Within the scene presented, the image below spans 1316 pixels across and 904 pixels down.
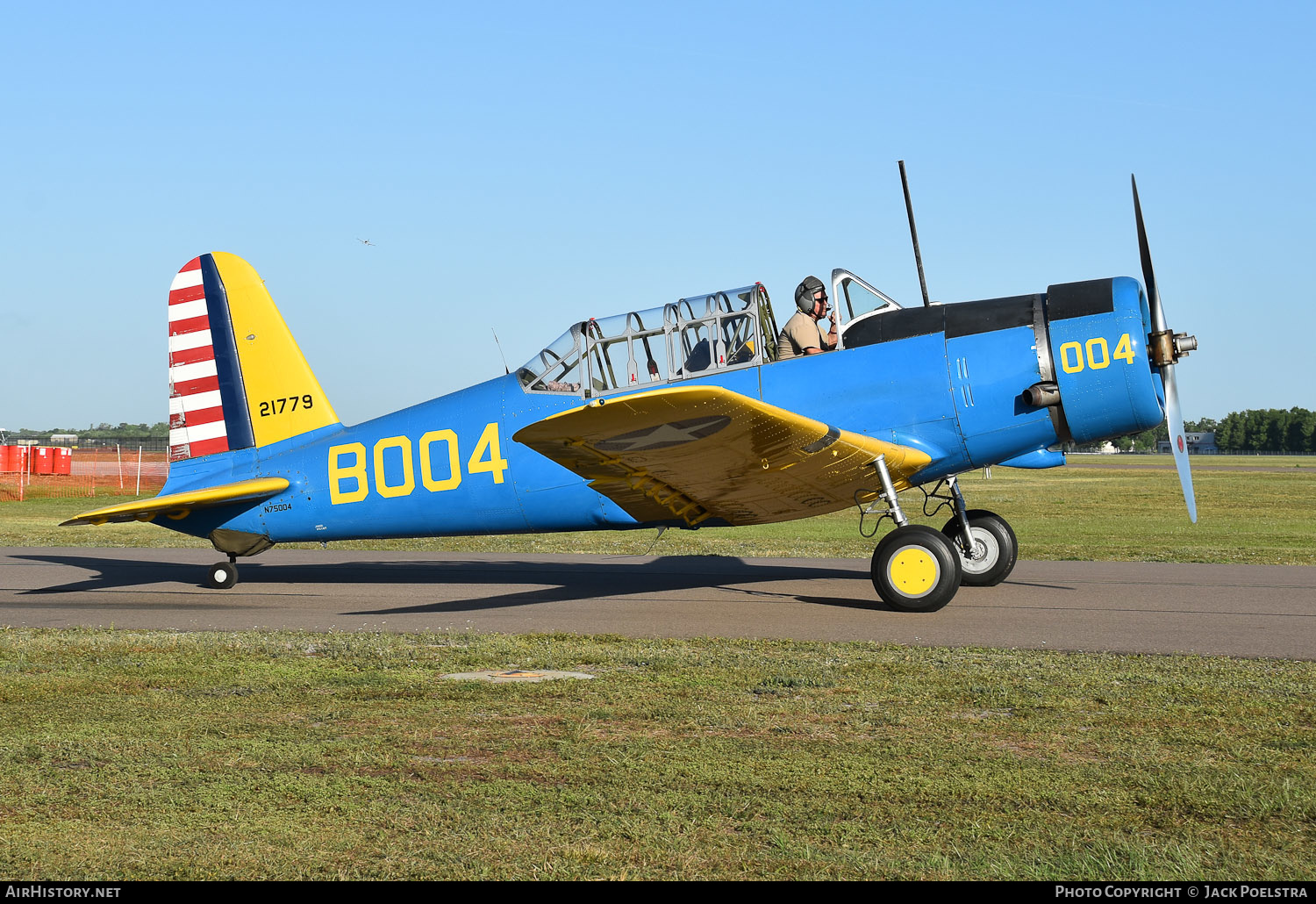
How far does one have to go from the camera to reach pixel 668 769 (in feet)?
14.8

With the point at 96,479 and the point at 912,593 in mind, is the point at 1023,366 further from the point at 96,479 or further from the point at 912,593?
the point at 96,479

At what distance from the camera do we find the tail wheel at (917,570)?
9.46 m

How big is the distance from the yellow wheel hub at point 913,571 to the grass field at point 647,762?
196cm

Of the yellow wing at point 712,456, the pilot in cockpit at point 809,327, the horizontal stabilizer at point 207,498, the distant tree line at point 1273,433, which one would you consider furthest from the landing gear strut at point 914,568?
the distant tree line at point 1273,433

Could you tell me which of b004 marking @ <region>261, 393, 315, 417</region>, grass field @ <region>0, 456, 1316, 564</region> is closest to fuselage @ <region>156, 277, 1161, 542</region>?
b004 marking @ <region>261, 393, 315, 417</region>

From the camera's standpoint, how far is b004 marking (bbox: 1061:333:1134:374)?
959 centimetres

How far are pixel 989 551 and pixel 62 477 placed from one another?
145 ft

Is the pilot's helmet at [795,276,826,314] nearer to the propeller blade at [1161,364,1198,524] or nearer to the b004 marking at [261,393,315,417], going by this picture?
the propeller blade at [1161,364,1198,524]

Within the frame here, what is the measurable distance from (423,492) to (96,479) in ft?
120

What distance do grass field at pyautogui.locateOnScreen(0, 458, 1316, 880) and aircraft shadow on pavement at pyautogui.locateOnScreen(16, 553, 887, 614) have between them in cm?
280

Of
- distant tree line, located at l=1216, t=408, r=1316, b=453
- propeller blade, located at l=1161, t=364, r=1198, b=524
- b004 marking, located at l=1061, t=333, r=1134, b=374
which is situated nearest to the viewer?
b004 marking, located at l=1061, t=333, r=1134, b=374

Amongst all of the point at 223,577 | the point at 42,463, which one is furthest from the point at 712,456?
the point at 42,463

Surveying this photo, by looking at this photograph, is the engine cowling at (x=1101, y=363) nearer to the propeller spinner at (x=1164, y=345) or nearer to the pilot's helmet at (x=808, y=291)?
the propeller spinner at (x=1164, y=345)
